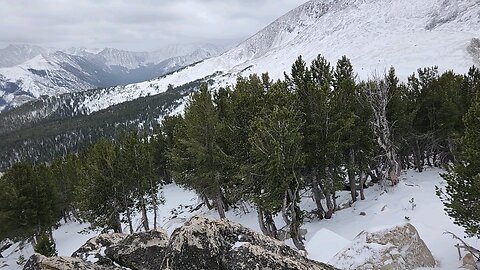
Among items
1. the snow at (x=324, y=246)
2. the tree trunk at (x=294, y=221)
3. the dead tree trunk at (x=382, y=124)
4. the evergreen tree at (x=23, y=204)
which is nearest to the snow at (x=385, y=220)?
the snow at (x=324, y=246)

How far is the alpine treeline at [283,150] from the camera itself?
2075 cm

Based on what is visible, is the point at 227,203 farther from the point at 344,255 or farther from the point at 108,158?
the point at 344,255

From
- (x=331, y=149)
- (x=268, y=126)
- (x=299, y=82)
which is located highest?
(x=299, y=82)

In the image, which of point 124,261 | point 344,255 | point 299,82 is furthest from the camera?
point 299,82

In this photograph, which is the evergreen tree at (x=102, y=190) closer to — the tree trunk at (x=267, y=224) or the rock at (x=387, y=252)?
the tree trunk at (x=267, y=224)

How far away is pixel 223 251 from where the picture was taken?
26.0 ft

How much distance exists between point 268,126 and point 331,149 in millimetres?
5387

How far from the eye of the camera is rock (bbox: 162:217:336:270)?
7535 mm

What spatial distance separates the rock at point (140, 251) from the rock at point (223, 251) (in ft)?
9.63

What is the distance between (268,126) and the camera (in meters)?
20.7

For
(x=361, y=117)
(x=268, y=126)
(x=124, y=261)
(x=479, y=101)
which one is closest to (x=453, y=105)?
(x=361, y=117)

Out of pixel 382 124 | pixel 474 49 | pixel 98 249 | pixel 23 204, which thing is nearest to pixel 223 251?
pixel 98 249

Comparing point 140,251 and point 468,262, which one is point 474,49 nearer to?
point 468,262

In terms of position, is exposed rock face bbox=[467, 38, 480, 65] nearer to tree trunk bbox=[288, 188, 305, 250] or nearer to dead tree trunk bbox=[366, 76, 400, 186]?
dead tree trunk bbox=[366, 76, 400, 186]
